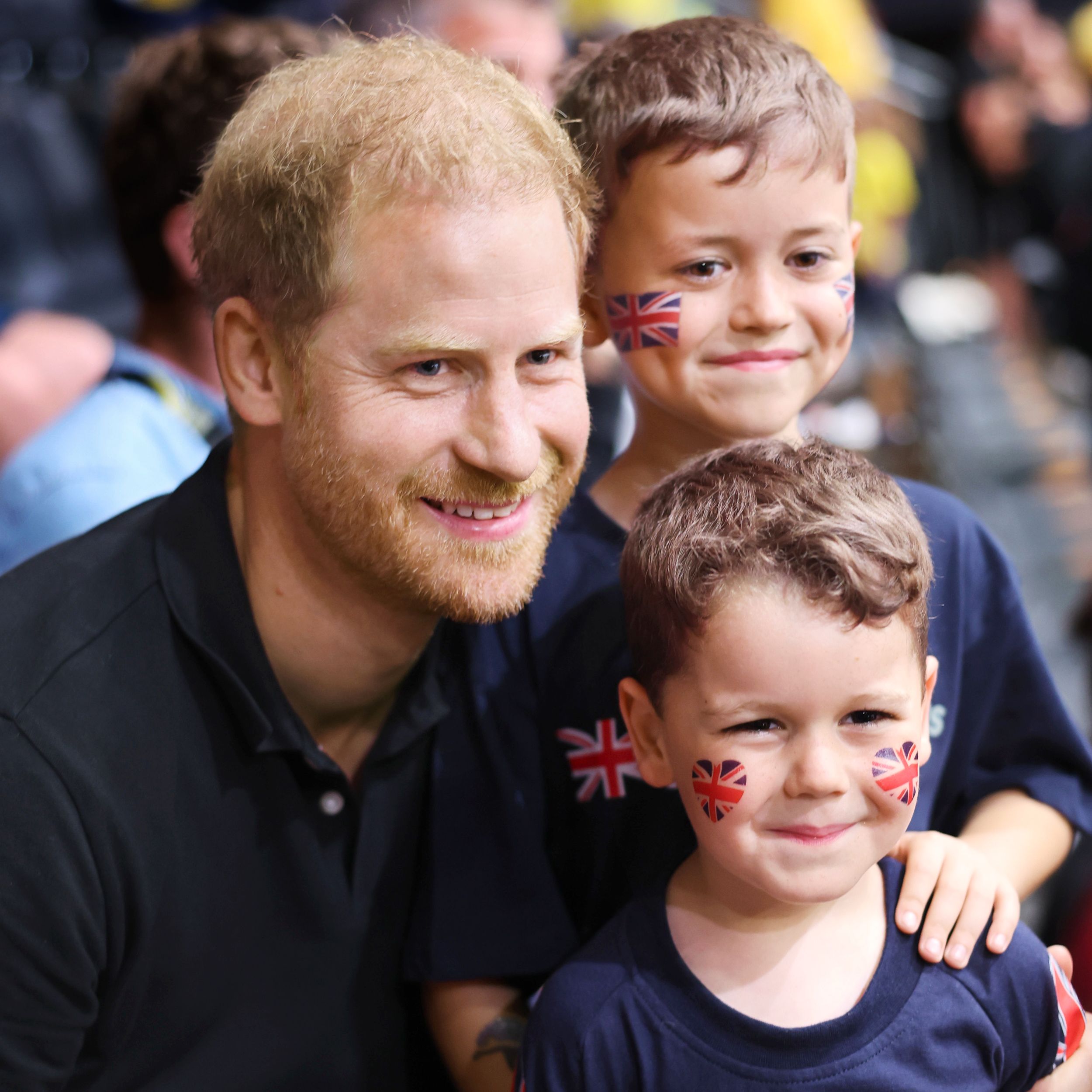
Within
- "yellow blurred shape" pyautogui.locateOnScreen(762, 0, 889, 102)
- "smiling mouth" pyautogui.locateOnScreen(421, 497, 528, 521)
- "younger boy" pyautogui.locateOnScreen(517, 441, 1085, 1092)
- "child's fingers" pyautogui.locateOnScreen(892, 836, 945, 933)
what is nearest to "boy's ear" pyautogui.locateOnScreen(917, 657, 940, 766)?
"younger boy" pyautogui.locateOnScreen(517, 441, 1085, 1092)

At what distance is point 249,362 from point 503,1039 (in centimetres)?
79

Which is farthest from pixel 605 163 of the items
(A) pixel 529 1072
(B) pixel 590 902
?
(A) pixel 529 1072

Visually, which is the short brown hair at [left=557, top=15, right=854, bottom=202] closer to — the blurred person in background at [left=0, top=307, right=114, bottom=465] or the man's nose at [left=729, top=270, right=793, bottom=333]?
the man's nose at [left=729, top=270, right=793, bottom=333]

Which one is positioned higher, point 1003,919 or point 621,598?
point 621,598

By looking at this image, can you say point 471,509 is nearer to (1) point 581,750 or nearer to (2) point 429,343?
(2) point 429,343

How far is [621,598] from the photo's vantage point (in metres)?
1.46

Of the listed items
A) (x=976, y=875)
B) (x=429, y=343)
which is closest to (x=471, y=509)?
(x=429, y=343)

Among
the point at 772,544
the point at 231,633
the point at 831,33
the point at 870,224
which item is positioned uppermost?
the point at 772,544

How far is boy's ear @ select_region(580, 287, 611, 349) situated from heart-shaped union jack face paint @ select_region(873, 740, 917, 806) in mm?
594

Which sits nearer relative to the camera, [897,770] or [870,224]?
[897,770]

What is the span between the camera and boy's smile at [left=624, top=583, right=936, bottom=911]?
44.2 inches

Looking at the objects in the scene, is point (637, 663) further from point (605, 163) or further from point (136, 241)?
point (136, 241)

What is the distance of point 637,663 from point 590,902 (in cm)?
35

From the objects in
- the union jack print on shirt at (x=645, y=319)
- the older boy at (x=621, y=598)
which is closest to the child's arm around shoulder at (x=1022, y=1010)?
the older boy at (x=621, y=598)
